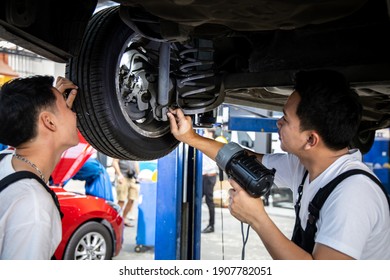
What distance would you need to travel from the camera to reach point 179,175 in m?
2.79

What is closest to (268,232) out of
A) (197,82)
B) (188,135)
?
(188,135)

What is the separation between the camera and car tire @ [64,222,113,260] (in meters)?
3.89

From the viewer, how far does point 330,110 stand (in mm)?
1393

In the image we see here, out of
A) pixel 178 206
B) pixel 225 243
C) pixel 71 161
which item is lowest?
pixel 225 243

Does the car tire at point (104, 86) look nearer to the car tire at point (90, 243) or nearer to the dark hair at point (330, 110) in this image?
the dark hair at point (330, 110)

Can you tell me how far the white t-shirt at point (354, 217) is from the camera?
1.22m

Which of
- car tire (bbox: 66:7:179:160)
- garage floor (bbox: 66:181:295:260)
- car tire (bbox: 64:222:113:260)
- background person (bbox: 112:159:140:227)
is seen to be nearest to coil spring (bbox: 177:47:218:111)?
car tire (bbox: 66:7:179:160)

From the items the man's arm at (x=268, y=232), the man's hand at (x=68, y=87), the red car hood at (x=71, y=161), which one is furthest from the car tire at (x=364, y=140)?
the red car hood at (x=71, y=161)

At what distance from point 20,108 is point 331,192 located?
3.25 ft

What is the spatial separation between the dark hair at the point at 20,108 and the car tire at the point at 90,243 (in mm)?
2691

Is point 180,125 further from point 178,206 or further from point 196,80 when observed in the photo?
point 178,206

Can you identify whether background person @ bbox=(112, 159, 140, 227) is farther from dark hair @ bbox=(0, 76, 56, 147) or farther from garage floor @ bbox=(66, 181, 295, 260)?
dark hair @ bbox=(0, 76, 56, 147)

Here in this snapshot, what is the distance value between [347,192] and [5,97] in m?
1.09

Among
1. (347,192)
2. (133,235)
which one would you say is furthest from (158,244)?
(133,235)
